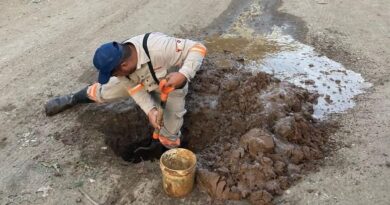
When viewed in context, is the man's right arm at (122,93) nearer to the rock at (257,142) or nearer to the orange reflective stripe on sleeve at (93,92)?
the orange reflective stripe on sleeve at (93,92)

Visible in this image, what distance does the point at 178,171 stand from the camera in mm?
3180

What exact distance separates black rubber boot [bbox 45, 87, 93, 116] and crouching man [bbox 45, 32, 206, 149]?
22 centimetres

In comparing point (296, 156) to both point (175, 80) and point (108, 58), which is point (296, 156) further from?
point (108, 58)

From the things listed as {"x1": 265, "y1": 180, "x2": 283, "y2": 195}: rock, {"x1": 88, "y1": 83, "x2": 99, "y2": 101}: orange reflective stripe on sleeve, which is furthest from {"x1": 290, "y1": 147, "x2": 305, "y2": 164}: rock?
{"x1": 88, "y1": 83, "x2": 99, "y2": 101}: orange reflective stripe on sleeve

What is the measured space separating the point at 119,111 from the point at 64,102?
1.87ft

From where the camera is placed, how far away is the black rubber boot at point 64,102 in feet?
14.5

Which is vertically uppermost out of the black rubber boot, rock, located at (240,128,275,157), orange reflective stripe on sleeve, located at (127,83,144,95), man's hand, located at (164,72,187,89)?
man's hand, located at (164,72,187,89)

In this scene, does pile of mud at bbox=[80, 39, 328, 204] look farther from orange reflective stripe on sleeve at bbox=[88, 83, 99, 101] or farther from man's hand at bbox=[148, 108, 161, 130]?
man's hand at bbox=[148, 108, 161, 130]

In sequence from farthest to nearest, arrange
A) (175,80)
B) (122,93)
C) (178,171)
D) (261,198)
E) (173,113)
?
(122,93)
(173,113)
(175,80)
(261,198)
(178,171)

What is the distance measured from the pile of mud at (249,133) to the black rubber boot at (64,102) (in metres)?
A: 1.11

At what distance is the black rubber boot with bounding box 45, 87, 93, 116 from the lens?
4.43 m

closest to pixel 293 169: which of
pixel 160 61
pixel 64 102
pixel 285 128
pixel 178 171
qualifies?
pixel 285 128

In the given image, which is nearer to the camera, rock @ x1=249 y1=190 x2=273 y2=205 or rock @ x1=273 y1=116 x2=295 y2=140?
rock @ x1=249 y1=190 x2=273 y2=205

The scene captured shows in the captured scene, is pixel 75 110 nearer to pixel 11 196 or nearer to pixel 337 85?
pixel 11 196
